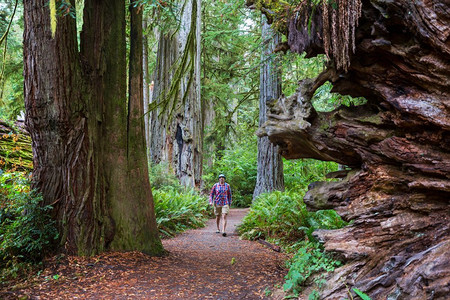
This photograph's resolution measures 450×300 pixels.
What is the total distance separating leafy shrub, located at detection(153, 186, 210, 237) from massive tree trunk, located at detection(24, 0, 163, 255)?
11.0 feet

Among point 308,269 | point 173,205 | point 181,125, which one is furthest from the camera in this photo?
point 181,125

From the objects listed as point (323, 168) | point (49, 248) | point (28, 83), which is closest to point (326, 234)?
point (49, 248)

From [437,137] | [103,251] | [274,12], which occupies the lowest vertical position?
[103,251]

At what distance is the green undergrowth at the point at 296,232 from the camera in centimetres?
394

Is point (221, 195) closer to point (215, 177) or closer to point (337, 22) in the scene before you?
point (337, 22)

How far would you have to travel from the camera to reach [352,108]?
4.25 meters

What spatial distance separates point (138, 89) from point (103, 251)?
9.25ft

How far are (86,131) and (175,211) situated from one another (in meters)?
5.23

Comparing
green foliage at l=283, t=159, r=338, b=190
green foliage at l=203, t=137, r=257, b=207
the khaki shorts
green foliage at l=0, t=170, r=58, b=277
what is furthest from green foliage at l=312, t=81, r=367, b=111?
green foliage at l=203, t=137, r=257, b=207

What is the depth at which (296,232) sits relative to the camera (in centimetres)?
679

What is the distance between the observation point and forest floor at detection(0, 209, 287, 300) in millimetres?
3986

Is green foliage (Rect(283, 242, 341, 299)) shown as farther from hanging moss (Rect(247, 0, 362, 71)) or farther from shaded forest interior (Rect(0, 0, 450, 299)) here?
hanging moss (Rect(247, 0, 362, 71))

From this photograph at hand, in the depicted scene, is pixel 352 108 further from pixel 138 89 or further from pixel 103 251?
pixel 103 251

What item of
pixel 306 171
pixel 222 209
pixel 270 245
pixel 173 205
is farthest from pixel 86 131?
pixel 306 171
